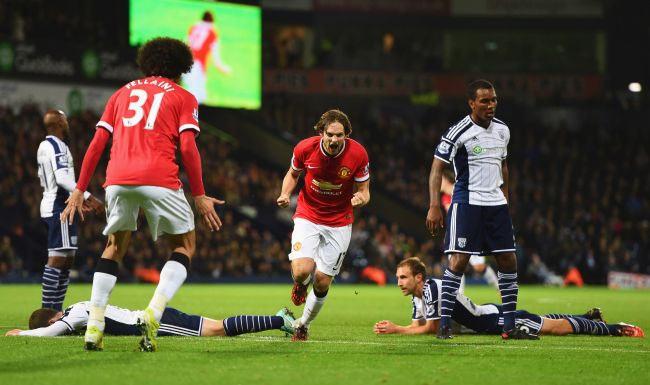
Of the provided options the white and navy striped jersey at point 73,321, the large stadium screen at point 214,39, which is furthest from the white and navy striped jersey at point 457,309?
the large stadium screen at point 214,39

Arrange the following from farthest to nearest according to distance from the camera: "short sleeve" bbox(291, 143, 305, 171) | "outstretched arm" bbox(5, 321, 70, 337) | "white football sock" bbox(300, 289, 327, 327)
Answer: "short sleeve" bbox(291, 143, 305, 171), "white football sock" bbox(300, 289, 327, 327), "outstretched arm" bbox(5, 321, 70, 337)

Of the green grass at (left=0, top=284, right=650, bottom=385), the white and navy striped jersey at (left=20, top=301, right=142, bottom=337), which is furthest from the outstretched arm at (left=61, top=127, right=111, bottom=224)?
the white and navy striped jersey at (left=20, top=301, right=142, bottom=337)

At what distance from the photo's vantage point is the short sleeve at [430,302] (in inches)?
400

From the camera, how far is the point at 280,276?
2858cm

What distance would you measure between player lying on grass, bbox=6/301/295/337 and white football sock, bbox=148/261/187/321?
4.06 ft

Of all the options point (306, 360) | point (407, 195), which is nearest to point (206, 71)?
point (407, 195)

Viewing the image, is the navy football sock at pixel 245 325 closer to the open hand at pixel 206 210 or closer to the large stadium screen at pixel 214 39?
the open hand at pixel 206 210

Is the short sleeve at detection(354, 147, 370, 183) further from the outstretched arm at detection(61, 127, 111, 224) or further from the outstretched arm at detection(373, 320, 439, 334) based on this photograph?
the outstretched arm at detection(61, 127, 111, 224)

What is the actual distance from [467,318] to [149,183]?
13.2 feet

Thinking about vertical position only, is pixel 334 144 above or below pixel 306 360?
above

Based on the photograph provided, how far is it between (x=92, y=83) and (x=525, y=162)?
50.0 feet

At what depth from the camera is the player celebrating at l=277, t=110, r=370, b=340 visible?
9.51m

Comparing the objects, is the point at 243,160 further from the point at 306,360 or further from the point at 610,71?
the point at 306,360

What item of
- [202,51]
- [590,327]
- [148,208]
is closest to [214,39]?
[202,51]
